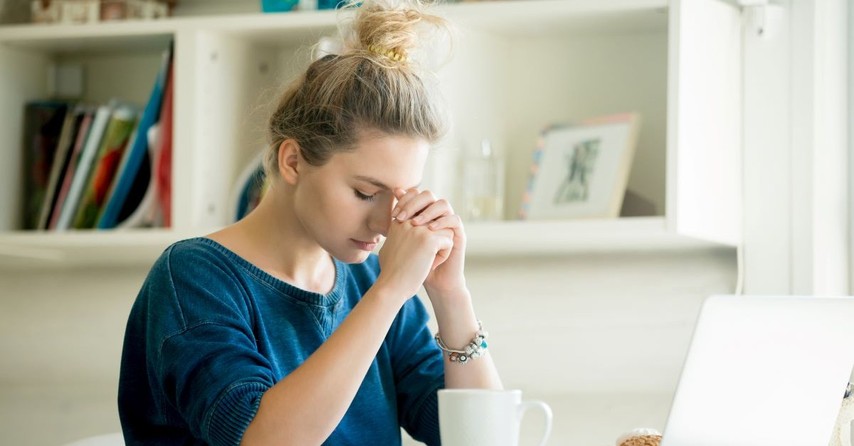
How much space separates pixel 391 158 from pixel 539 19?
79 centimetres

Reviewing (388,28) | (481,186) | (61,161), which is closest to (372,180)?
(388,28)

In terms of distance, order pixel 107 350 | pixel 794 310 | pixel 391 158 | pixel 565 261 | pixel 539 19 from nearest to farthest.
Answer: pixel 794 310
pixel 391 158
pixel 539 19
pixel 565 261
pixel 107 350

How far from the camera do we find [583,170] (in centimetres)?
208

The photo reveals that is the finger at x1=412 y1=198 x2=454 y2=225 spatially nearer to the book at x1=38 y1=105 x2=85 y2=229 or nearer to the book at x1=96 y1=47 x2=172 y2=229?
the book at x1=96 y1=47 x2=172 y2=229

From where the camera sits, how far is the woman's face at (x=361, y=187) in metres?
1.43

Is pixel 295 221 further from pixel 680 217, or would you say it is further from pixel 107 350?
pixel 107 350

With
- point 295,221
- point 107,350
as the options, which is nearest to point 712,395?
point 295,221

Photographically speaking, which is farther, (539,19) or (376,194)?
(539,19)

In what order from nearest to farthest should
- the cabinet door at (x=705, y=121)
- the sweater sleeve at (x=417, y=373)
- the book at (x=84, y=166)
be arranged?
the sweater sleeve at (x=417, y=373) < the cabinet door at (x=705, y=121) < the book at (x=84, y=166)

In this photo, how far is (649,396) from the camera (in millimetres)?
2219

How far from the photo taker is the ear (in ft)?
4.91

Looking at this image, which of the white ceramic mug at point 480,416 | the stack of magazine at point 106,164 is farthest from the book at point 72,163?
the white ceramic mug at point 480,416

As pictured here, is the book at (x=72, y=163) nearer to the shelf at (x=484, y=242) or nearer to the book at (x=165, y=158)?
the shelf at (x=484, y=242)

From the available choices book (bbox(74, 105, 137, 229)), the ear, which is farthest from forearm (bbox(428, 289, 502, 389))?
book (bbox(74, 105, 137, 229))
